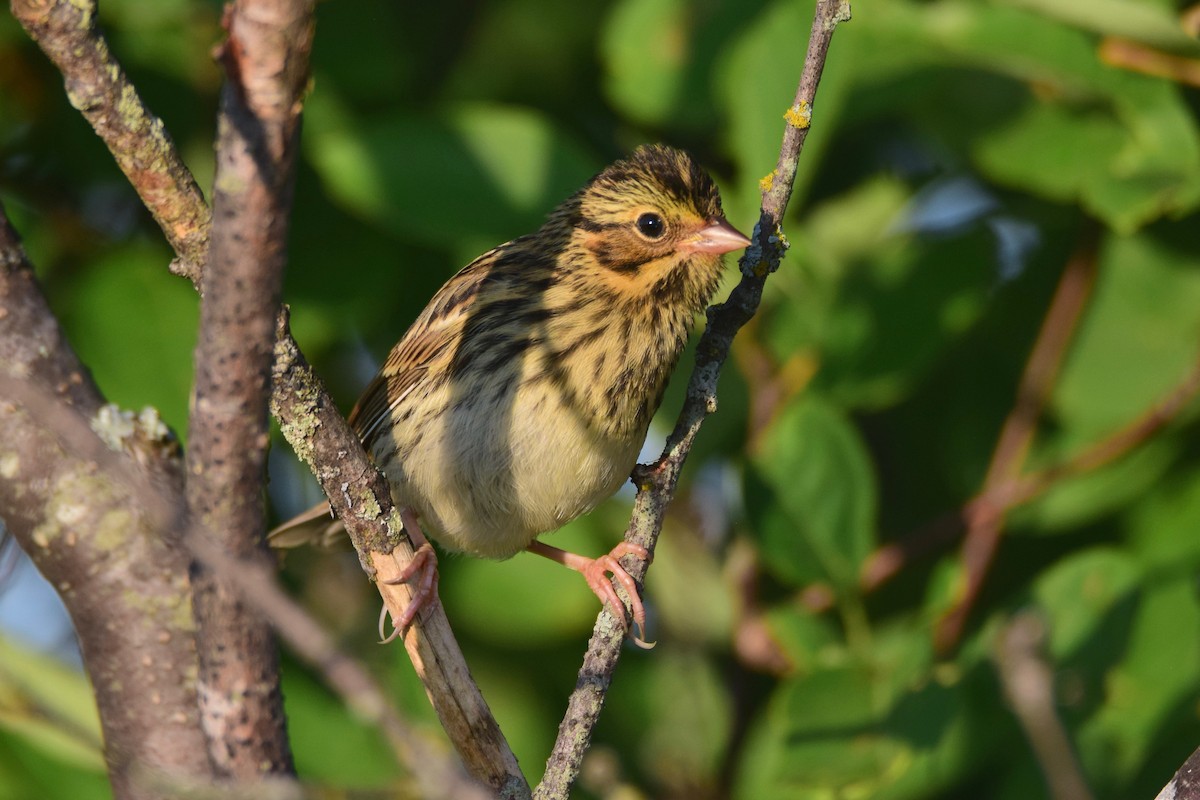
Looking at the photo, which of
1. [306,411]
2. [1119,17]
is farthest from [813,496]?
[306,411]

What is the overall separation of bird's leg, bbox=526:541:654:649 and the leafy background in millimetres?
64

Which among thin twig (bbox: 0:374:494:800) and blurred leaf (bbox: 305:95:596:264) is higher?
blurred leaf (bbox: 305:95:596:264)

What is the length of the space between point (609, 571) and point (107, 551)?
1.30 meters

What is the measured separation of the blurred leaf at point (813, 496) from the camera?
3654 millimetres

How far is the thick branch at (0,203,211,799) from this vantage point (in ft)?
10.3

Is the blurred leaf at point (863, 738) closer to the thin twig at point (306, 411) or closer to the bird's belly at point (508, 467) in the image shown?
the bird's belly at point (508, 467)

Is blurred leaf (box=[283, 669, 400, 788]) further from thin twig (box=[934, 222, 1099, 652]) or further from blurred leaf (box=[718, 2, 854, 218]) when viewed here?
blurred leaf (box=[718, 2, 854, 218])

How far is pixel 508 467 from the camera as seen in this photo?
3.45 meters

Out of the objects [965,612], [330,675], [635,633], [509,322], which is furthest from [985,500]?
[330,675]

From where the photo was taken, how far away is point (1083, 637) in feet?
11.7

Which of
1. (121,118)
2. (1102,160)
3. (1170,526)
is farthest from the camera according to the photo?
(1170,526)

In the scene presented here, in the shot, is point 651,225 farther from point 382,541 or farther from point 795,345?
point 382,541

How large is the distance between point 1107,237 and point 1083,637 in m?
1.18

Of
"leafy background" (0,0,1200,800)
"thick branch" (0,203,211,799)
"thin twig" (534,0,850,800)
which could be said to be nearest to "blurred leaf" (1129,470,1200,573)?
"leafy background" (0,0,1200,800)
